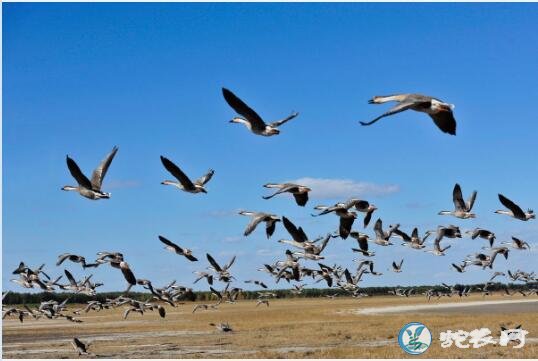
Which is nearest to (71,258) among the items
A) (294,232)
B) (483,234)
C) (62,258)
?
(62,258)

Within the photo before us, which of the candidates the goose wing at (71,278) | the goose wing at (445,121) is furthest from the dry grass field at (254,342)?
the goose wing at (445,121)

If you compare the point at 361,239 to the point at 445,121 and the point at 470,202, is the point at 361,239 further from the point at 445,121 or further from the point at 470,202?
the point at 445,121

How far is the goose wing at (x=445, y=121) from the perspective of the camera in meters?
13.3

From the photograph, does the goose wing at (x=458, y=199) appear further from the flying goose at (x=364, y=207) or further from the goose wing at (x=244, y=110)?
the goose wing at (x=244, y=110)

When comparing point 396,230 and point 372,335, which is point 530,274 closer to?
point 372,335

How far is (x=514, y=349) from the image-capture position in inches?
1088

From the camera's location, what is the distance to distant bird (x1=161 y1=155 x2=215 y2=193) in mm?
19625

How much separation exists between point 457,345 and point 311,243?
847 centimetres

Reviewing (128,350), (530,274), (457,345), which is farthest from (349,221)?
(530,274)

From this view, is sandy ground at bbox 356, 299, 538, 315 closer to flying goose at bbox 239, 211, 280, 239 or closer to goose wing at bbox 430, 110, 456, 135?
flying goose at bbox 239, 211, 280, 239

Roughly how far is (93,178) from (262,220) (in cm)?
448

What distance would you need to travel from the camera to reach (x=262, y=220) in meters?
21.2

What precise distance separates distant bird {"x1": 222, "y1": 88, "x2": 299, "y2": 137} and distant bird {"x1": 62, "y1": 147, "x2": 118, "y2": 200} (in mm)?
3377

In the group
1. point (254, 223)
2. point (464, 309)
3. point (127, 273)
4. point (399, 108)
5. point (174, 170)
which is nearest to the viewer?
point (399, 108)
